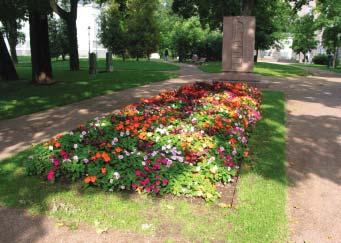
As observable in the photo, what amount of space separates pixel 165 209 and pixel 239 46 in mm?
10990

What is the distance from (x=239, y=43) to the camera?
14.4 m

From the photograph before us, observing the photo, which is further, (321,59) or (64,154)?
(321,59)

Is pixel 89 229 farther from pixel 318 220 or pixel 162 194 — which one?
pixel 318 220

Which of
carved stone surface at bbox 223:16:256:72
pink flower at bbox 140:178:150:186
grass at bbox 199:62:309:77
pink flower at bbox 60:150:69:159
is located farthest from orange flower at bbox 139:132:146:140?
grass at bbox 199:62:309:77

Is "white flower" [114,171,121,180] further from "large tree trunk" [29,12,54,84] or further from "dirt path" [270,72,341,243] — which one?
"large tree trunk" [29,12,54,84]

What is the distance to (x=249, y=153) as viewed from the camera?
6230mm

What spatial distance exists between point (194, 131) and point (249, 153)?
88 cm

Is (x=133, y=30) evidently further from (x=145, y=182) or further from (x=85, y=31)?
(x=145, y=182)

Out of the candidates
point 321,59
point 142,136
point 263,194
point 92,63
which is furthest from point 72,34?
point 321,59

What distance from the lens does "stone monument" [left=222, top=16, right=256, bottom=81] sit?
14219 millimetres

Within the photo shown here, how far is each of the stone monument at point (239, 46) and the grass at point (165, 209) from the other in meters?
9.51

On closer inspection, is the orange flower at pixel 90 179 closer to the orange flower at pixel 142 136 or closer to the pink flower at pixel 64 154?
the pink flower at pixel 64 154

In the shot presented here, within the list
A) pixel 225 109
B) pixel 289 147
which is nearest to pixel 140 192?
pixel 289 147

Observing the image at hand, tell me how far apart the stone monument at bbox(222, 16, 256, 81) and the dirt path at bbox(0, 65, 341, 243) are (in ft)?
6.35
